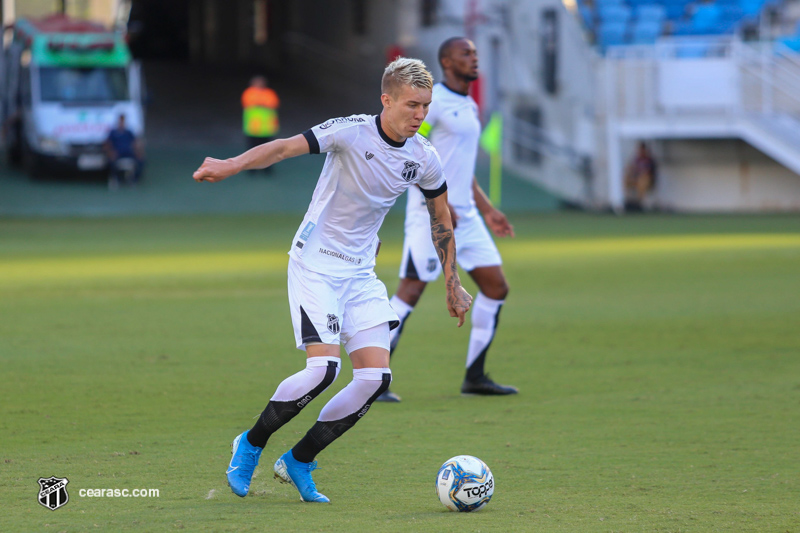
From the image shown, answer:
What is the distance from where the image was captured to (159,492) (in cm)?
524

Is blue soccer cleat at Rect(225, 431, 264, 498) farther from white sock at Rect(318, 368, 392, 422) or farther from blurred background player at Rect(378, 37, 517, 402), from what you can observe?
blurred background player at Rect(378, 37, 517, 402)

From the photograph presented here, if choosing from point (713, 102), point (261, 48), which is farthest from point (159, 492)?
point (261, 48)

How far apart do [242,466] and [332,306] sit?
0.81 metres

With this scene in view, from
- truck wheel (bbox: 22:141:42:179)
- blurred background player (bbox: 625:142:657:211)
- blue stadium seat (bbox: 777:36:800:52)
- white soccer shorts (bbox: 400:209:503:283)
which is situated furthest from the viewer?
blurred background player (bbox: 625:142:657:211)

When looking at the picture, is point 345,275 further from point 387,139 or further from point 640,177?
point 640,177

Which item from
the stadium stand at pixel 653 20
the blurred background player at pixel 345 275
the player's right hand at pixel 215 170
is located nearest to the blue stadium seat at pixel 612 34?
the stadium stand at pixel 653 20

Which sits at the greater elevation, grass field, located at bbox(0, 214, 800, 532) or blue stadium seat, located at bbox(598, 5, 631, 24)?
blue stadium seat, located at bbox(598, 5, 631, 24)

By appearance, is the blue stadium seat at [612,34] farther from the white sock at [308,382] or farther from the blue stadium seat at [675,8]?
the white sock at [308,382]

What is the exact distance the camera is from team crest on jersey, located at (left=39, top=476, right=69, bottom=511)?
16.4 feet

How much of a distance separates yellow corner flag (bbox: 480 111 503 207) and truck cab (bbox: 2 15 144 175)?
9.26 meters

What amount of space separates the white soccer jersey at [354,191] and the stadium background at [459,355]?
3.59ft

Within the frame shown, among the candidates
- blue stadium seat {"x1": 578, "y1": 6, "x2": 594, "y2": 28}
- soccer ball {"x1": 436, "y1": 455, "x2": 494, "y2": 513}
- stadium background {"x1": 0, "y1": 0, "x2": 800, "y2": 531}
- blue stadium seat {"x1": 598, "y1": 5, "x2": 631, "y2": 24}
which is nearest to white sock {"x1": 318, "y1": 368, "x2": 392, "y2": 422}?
stadium background {"x1": 0, "y1": 0, "x2": 800, "y2": 531}

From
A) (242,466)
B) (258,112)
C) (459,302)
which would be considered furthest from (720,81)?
(242,466)

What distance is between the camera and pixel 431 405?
7664mm
